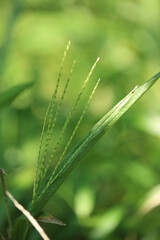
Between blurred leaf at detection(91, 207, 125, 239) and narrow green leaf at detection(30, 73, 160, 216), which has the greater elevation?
narrow green leaf at detection(30, 73, 160, 216)

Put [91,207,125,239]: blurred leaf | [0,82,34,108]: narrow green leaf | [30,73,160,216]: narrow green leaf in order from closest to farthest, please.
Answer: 1. [30,73,160,216]: narrow green leaf
2. [0,82,34,108]: narrow green leaf
3. [91,207,125,239]: blurred leaf

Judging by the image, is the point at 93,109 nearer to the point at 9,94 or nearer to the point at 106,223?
the point at 106,223

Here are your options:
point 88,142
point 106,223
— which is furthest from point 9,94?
point 106,223

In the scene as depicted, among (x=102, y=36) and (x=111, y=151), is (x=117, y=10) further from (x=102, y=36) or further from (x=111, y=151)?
(x=111, y=151)

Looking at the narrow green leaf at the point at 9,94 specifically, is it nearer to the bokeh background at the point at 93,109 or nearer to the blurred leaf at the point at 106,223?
the bokeh background at the point at 93,109

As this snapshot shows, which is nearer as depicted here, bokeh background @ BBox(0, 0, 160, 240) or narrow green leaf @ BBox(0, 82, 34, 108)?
narrow green leaf @ BBox(0, 82, 34, 108)

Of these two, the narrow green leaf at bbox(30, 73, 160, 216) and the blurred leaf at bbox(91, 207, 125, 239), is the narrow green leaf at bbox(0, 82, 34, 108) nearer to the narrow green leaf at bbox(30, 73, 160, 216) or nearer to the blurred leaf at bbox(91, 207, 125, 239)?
the narrow green leaf at bbox(30, 73, 160, 216)


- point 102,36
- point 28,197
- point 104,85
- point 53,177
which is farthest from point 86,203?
point 102,36

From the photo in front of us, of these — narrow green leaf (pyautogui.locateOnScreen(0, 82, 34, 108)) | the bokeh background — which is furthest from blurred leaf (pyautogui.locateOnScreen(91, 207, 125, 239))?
narrow green leaf (pyautogui.locateOnScreen(0, 82, 34, 108))
